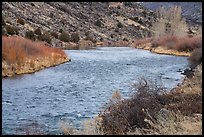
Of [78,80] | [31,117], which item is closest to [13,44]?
[78,80]

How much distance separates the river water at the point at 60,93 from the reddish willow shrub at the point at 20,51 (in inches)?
57.9

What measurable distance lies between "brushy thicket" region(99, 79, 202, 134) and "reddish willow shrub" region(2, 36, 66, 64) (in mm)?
13111

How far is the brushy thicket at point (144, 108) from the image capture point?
10.9 metres

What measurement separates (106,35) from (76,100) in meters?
63.4

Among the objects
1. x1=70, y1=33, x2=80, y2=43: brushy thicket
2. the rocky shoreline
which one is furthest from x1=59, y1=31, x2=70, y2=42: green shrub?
the rocky shoreline

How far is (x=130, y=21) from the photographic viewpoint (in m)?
98.2

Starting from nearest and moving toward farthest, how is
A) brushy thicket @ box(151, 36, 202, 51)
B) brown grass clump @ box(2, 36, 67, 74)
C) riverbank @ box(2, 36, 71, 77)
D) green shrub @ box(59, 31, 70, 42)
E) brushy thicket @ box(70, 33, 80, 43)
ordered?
riverbank @ box(2, 36, 71, 77) → brown grass clump @ box(2, 36, 67, 74) → brushy thicket @ box(151, 36, 202, 51) → green shrub @ box(59, 31, 70, 42) → brushy thicket @ box(70, 33, 80, 43)

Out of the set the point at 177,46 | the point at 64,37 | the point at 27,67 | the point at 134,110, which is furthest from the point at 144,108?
the point at 64,37

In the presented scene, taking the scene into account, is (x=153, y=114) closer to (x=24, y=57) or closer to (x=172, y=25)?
(x=24, y=57)

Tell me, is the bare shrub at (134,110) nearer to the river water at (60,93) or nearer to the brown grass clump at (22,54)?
the river water at (60,93)

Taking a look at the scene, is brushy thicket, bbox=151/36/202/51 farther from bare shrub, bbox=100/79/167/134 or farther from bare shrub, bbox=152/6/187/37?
bare shrub, bbox=100/79/167/134

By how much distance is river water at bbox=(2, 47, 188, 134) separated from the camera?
1292 cm

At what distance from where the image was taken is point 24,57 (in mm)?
24953

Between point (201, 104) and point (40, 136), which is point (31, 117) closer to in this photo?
point (40, 136)
